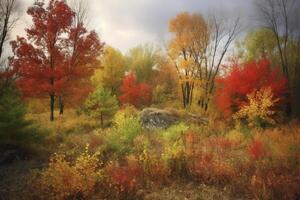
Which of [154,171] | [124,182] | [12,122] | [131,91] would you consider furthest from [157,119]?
[131,91]

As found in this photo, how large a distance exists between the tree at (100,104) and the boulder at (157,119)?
94.0 inches

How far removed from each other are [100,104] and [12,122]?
1002 cm

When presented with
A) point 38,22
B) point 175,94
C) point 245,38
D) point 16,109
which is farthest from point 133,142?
point 175,94

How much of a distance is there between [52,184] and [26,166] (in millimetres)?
3405

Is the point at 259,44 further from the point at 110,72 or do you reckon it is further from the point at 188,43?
the point at 110,72

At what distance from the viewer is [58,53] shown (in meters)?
19.5

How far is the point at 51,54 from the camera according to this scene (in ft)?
63.3

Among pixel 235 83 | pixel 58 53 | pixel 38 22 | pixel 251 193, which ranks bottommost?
pixel 251 193

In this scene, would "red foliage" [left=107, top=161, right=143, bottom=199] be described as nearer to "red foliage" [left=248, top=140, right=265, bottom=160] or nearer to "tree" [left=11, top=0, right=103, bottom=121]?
"red foliage" [left=248, top=140, right=265, bottom=160]

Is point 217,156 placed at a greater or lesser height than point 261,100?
lesser

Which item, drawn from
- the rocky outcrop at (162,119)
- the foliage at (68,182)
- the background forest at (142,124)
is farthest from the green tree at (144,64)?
the foliage at (68,182)

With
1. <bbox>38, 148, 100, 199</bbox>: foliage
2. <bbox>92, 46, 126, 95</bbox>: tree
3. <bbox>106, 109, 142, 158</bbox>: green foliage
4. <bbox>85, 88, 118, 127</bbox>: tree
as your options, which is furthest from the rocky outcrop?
<bbox>92, 46, 126, 95</bbox>: tree

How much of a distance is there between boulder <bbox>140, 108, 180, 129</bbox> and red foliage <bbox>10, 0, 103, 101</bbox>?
17.2 ft

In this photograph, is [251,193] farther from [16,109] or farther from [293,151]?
[16,109]
